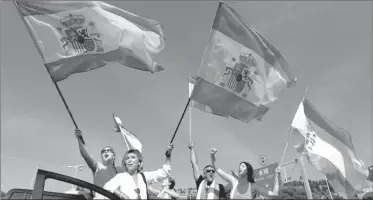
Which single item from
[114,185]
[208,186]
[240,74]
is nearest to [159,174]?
[208,186]

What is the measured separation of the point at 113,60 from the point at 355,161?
871 centimetres

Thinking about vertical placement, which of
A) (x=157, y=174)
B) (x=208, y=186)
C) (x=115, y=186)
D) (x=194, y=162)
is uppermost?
(x=194, y=162)

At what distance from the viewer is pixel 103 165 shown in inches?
227

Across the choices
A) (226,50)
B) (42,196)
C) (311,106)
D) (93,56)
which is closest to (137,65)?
(93,56)

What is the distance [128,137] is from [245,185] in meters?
5.16

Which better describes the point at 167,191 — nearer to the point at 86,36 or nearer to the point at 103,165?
the point at 103,165

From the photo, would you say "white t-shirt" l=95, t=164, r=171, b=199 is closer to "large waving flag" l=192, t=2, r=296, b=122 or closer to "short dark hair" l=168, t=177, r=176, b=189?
"short dark hair" l=168, t=177, r=176, b=189

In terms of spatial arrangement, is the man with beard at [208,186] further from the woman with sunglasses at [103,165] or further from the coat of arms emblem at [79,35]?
the coat of arms emblem at [79,35]

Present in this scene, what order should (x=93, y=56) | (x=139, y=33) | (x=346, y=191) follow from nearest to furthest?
(x=93, y=56)
(x=139, y=33)
(x=346, y=191)

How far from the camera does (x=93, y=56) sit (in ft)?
23.6

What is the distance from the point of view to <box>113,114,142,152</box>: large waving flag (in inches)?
380

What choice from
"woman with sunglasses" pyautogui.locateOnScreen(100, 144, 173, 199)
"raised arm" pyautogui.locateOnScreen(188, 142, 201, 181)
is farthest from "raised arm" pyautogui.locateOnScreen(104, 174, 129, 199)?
"raised arm" pyautogui.locateOnScreen(188, 142, 201, 181)

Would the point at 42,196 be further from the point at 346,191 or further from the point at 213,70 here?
the point at 346,191

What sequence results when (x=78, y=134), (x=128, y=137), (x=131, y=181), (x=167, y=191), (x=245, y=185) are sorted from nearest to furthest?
(x=131, y=181) → (x=167, y=191) → (x=245, y=185) → (x=78, y=134) → (x=128, y=137)
